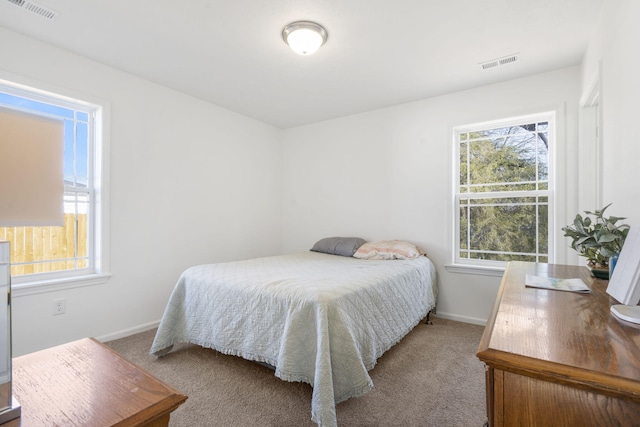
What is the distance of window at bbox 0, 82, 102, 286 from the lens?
2.38 m

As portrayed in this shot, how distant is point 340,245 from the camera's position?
11.8 ft

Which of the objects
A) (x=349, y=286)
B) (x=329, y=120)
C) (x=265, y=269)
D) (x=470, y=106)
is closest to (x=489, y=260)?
(x=470, y=106)

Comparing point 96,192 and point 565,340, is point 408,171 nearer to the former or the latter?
point 565,340

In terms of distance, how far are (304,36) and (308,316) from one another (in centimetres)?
189

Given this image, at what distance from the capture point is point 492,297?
302 cm

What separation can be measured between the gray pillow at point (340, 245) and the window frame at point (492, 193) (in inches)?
39.9

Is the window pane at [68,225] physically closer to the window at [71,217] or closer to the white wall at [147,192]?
the window at [71,217]

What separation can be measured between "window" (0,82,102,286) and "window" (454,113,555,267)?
3.55 m

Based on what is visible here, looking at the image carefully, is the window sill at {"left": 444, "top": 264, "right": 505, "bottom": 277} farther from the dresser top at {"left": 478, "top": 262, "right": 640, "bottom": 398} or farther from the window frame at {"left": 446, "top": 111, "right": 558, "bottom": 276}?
the dresser top at {"left": 478, "top": 262, "right": 640, "bottom": 398}

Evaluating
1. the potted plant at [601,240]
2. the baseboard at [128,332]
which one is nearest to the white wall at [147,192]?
the baseboard at [128,332]

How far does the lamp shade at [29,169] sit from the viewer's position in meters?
0.58

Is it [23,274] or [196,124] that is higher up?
[196,124]

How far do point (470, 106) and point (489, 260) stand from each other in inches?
63.7

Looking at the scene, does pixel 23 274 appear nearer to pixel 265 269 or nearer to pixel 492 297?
pixel 265 269
